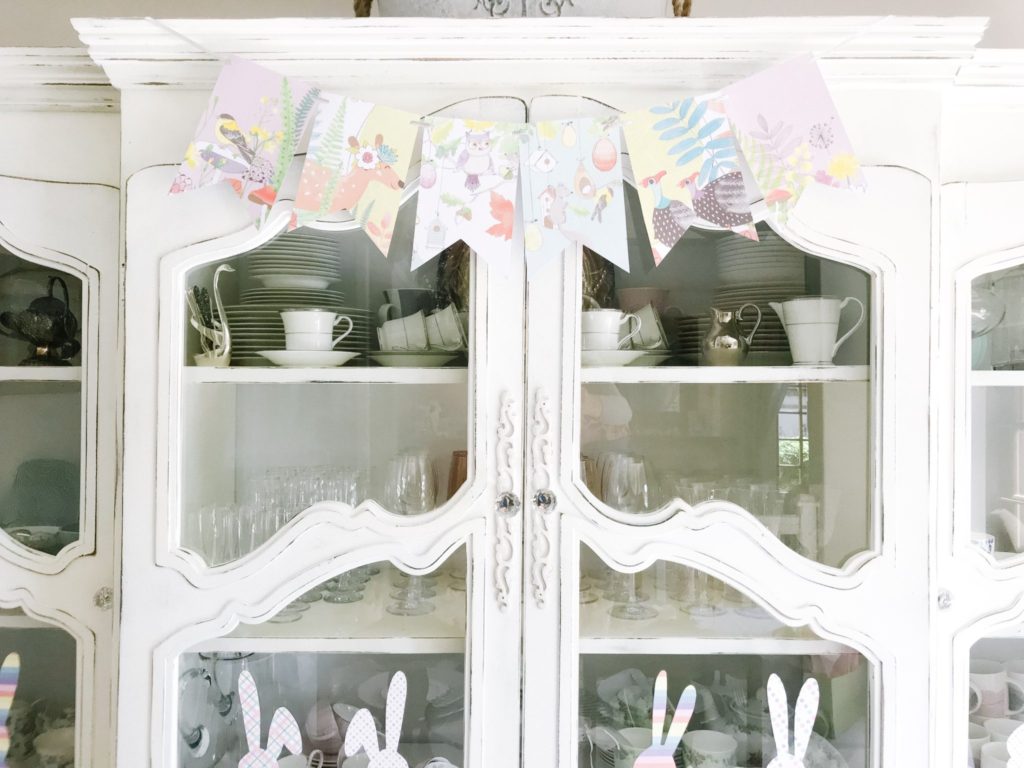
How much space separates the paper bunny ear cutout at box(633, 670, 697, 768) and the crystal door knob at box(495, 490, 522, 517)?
0.33 m

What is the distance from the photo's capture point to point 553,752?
103 cm

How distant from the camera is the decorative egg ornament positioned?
1.02m

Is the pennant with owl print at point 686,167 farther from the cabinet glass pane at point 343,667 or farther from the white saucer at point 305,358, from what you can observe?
the cabinet glass pane at point 343,667

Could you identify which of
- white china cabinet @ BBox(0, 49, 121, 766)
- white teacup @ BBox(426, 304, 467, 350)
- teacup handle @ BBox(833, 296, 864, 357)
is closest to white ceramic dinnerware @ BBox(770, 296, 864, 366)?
teacup handle @ BBox(833, 296, 864, 357)

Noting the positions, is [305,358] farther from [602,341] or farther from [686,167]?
[686,167]

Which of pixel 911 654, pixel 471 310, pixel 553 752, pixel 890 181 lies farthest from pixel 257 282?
pixel 911 654

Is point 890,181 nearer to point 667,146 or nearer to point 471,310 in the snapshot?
point 667,146

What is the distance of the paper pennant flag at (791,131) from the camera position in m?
0.99

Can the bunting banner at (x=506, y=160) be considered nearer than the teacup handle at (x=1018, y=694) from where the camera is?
Yes

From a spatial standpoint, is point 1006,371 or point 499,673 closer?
point 499,673

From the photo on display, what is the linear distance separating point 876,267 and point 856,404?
0.19 metres

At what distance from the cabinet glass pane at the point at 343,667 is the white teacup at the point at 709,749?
0.34m

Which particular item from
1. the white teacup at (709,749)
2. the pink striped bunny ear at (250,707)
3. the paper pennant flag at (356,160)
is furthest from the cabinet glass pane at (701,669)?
the paper pennant flag at (356,160)

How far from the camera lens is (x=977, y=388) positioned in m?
1.14
